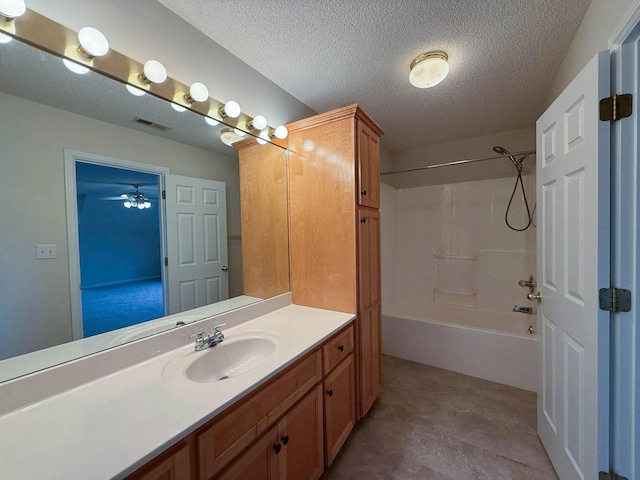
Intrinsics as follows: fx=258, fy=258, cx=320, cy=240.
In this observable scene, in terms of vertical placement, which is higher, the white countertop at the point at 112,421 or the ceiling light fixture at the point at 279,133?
the ceiling light fixture at the point at 279,133

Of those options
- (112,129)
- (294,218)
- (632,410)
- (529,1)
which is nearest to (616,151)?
(529,1)

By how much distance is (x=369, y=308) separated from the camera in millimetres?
1796

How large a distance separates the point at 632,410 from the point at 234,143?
2.16m

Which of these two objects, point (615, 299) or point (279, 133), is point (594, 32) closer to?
point (615, 299)

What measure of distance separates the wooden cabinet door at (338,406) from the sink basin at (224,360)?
38 centimetres

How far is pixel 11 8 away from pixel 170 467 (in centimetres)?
141

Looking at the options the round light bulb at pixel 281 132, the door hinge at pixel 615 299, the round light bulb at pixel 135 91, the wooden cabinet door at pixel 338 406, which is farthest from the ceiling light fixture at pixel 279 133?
the door hinge at pixel 615 299

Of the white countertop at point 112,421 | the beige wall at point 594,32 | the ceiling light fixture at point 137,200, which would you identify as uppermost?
the beige wall at point 594,32

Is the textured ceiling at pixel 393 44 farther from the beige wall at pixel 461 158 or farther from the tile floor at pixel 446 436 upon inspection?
the tile floor at pixel 446 436

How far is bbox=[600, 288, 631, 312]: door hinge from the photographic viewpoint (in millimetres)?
957

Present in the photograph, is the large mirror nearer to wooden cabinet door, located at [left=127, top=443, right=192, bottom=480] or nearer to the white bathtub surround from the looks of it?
wooden cabinet door, located at [left=127, top=443, right=192, bottom=480]

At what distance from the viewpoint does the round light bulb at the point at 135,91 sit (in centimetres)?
108

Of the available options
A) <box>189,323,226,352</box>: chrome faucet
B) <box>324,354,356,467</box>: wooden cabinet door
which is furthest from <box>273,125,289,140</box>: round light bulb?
<box>324,354,356,467</box>: wooden cabinet door

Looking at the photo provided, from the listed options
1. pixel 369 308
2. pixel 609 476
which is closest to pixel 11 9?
pixel 369 308
